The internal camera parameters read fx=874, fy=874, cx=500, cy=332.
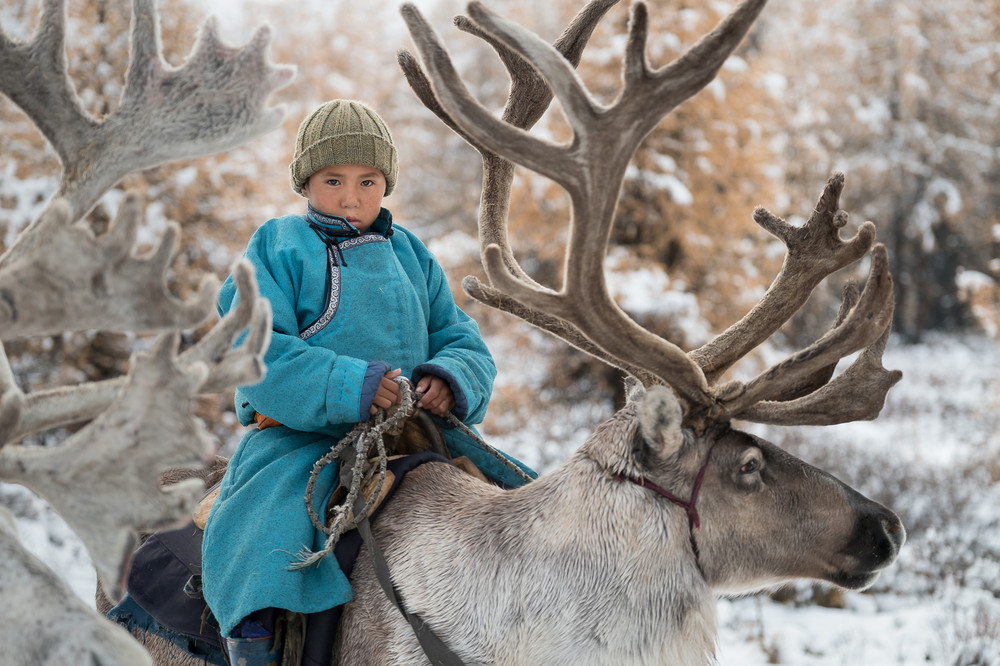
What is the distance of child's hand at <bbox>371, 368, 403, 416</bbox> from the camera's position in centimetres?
239

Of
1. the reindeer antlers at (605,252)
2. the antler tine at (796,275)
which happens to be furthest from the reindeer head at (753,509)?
the antler tine at (796,275)

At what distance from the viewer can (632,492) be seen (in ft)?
7.19

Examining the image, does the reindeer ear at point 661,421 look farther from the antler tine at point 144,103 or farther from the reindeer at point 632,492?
the antler tine at point 144,103

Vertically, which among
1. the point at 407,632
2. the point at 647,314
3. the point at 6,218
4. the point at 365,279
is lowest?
the point at 647,314

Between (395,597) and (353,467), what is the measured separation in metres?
0.37

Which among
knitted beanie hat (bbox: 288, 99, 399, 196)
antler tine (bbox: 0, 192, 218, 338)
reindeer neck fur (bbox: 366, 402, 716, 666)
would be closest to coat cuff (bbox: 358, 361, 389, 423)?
reindeer neck fur (bbox: 366, 402, 716, 666)

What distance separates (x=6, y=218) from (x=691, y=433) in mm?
6639

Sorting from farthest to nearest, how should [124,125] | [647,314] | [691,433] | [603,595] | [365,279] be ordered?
[647,314] → [365,279] → [691,433] → [603,595] → [124,125]

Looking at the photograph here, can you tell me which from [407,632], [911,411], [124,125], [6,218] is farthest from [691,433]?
[911,411]

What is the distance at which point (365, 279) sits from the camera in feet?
8.52

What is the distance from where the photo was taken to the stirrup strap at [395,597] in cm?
214


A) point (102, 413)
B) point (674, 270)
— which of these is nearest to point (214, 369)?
point (102, 413)

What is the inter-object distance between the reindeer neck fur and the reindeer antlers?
0.82 ft

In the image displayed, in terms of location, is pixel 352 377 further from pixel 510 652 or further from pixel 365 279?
pixel 510 652
